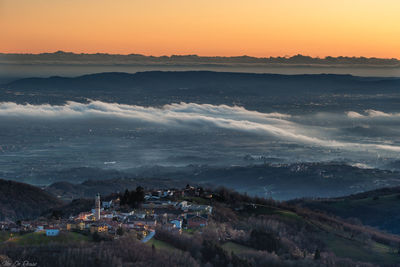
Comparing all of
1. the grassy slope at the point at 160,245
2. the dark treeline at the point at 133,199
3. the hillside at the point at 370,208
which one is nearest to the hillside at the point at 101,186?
the hillside at the point at 370,208

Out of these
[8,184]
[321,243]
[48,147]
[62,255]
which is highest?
[62,255]

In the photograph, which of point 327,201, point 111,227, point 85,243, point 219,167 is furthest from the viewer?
point 219,167

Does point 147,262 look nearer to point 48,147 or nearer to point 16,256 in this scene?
point 16,256

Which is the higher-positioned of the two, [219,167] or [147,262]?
[147,262]

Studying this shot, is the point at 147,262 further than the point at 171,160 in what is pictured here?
No

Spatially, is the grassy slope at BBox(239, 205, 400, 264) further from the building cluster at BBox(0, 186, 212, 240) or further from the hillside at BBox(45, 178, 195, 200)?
the hillside at BBox(45, 178, 195, 200)

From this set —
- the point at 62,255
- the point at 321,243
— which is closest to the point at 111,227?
the point at 62,255

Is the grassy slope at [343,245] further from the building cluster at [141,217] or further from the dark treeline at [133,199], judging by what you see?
the dark treeline at [133,199]
